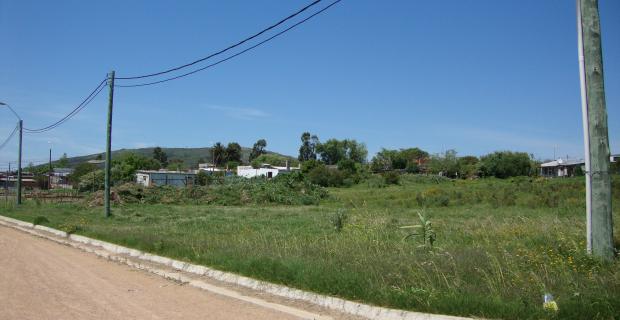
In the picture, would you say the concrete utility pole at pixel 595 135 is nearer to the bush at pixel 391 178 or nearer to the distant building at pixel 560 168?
the bush at pixel 391 178

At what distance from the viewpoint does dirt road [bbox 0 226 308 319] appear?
7371 millimetres

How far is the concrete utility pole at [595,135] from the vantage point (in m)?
7.87

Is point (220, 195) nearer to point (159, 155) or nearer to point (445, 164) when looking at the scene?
point (445, 164)

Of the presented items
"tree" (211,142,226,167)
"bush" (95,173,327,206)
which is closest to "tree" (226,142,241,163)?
"tree" (211,142,226,167)

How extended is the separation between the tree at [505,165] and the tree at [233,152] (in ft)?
264

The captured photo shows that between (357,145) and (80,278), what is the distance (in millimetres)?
149563

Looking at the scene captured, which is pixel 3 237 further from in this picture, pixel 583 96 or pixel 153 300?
pixel 583 96

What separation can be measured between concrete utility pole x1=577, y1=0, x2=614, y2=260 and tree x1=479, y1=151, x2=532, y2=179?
87493 millimetres

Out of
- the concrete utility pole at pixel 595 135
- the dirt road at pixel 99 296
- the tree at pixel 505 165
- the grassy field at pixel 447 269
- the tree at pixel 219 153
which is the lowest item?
the dirt road at pixel 99 296

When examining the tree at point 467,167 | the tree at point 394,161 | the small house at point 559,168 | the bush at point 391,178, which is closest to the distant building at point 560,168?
the small house at point 559,168

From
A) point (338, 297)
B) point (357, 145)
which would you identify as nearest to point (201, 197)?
point (338, 297)

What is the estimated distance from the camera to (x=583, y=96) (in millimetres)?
8289

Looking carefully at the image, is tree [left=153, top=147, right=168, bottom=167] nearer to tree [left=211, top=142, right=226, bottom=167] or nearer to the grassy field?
tree [left=211, top=142, right=226, bottom=167]

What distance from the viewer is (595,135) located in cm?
797
